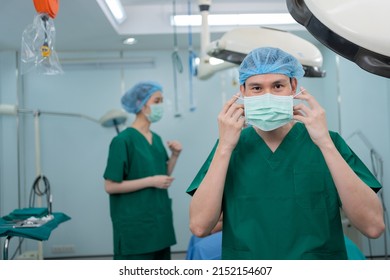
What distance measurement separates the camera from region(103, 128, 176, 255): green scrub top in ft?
6.17

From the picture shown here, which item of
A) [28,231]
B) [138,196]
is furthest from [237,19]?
[28,231]

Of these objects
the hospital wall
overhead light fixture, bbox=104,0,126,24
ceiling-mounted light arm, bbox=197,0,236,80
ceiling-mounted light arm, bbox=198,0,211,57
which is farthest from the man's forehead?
the hospital wall

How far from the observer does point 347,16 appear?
638 mm

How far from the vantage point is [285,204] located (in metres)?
1.04

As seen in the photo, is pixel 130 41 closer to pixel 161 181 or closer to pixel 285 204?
pixel 161 181

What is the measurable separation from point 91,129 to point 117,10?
108 centimetres

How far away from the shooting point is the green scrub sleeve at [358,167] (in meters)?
1.01

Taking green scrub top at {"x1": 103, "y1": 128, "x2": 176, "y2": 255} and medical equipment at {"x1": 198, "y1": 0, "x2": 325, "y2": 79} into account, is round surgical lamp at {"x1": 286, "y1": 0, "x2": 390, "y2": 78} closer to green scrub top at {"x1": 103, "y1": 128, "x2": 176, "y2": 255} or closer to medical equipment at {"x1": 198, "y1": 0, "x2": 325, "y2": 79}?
medical equipment at {"x1": 198, "y1": 0, "x2": 325, "y2": 79}

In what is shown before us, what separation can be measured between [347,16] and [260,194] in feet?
1.81

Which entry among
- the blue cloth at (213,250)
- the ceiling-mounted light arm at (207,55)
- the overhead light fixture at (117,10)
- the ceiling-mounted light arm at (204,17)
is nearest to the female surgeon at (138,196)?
the blue cloth at (213,250)

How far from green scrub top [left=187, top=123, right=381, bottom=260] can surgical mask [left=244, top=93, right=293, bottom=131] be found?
123mm

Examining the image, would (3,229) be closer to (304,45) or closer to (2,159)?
(304,45)

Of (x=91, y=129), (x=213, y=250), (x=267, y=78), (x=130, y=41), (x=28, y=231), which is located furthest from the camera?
(x=91, y=129)

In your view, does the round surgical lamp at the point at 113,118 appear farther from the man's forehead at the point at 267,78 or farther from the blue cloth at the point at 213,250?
the man's forehead at the point at 267,78
